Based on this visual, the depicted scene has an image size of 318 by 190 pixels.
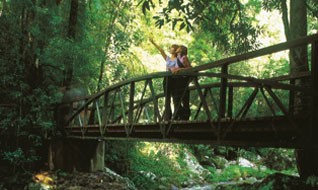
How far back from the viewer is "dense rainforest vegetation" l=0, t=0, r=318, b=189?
34.5ft

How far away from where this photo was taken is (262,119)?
558 centimetres

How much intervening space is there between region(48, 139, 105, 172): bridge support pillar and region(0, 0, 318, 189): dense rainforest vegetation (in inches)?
15.5

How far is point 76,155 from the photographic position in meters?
14.0

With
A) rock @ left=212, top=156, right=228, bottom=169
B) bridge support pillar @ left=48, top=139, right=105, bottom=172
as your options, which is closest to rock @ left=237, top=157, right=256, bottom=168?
rock @ left=212, top=156, right=228, bottom=169

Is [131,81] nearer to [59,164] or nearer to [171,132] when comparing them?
[171,132]

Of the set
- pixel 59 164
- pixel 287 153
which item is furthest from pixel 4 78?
pixel 287 153

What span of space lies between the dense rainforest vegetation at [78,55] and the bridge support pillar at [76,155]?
39 centimetres

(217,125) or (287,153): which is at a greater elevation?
(217,125)

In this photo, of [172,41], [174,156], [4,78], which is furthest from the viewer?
[172,41]

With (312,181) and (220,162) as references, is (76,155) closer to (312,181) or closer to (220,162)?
(312,181)

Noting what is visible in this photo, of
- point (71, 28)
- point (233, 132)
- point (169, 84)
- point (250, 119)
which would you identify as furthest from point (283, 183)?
point (71, 28)

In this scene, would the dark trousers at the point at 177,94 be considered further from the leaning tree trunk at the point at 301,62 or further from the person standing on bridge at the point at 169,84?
the leaning tree trunk at the point at 301,62

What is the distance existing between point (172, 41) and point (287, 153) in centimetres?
857

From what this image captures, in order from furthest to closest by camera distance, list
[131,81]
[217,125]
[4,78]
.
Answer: [4,78] → [131,81] → [217,125]
